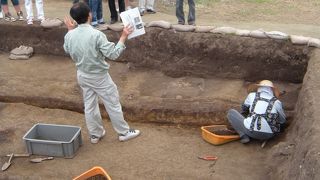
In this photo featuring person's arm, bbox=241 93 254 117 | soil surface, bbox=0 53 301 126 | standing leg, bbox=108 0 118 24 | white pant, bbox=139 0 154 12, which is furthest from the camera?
white pant, bbox=139 0 154 12

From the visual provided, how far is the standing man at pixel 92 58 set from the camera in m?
5.15

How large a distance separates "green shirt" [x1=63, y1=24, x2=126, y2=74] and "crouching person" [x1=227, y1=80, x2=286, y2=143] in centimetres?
190

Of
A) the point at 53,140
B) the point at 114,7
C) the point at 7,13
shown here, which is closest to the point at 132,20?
the point at 53,140

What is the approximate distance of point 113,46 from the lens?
16.9 ft

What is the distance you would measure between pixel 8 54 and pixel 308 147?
20.7 feet

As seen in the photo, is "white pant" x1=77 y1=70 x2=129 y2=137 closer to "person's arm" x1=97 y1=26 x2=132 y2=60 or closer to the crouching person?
"person's arm" x1=97 y1=26 x2=132 y2=60

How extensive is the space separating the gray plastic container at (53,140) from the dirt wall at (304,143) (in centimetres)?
246

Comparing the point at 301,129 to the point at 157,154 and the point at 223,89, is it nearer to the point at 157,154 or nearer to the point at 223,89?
the point at 157,154

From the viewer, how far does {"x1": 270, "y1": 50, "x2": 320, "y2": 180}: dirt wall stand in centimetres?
408

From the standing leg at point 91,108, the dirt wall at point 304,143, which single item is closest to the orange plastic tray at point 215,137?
the dirt wall at point 304,143

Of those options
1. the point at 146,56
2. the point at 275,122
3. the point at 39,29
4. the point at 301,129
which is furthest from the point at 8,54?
the point at 301,129

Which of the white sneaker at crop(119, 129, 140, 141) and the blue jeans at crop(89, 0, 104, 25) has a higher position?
the blue jeans at crop(89, 0, 104, 25)

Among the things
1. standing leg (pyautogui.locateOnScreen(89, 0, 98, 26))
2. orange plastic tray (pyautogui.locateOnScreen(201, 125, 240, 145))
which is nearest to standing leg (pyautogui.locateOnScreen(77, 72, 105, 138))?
orange plastic tray (pyautogui.locateOnScreen(201, 125, 240, 145))

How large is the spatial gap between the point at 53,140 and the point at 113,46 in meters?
1.73
